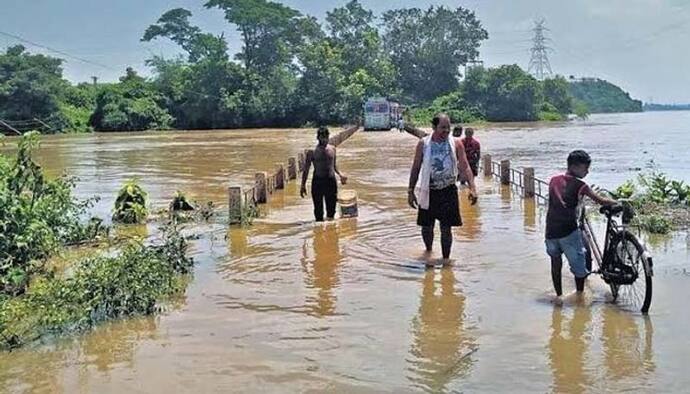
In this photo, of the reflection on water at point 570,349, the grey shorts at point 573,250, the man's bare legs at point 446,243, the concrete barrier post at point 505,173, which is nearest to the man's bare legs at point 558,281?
the grey shorts at point 573,250

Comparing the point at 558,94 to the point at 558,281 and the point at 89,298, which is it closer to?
the point at 558,281

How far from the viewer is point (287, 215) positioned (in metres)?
14.6

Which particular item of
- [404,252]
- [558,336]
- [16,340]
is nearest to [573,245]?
[558,336]

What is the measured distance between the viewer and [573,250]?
24.7 feet

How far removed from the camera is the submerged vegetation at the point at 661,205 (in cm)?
1185

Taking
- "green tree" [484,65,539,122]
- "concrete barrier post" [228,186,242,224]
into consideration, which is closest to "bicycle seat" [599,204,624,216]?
"concrete barrier post" [228,186,242,224]

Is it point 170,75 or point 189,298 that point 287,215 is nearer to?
point 189,298

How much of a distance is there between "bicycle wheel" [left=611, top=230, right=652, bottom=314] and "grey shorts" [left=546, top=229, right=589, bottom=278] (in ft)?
0.99

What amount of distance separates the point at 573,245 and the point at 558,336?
1284 mm

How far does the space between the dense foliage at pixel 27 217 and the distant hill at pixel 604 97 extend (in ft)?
591

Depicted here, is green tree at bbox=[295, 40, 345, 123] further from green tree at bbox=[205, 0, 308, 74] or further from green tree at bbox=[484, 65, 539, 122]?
green tree at bbox=[484, 65, 539, 122]

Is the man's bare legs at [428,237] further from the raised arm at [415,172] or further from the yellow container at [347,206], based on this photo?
the yellow container at [347,206]

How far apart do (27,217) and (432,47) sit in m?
96.5

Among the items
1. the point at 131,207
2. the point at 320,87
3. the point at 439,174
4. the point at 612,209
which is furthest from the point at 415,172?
the point at 320,87
